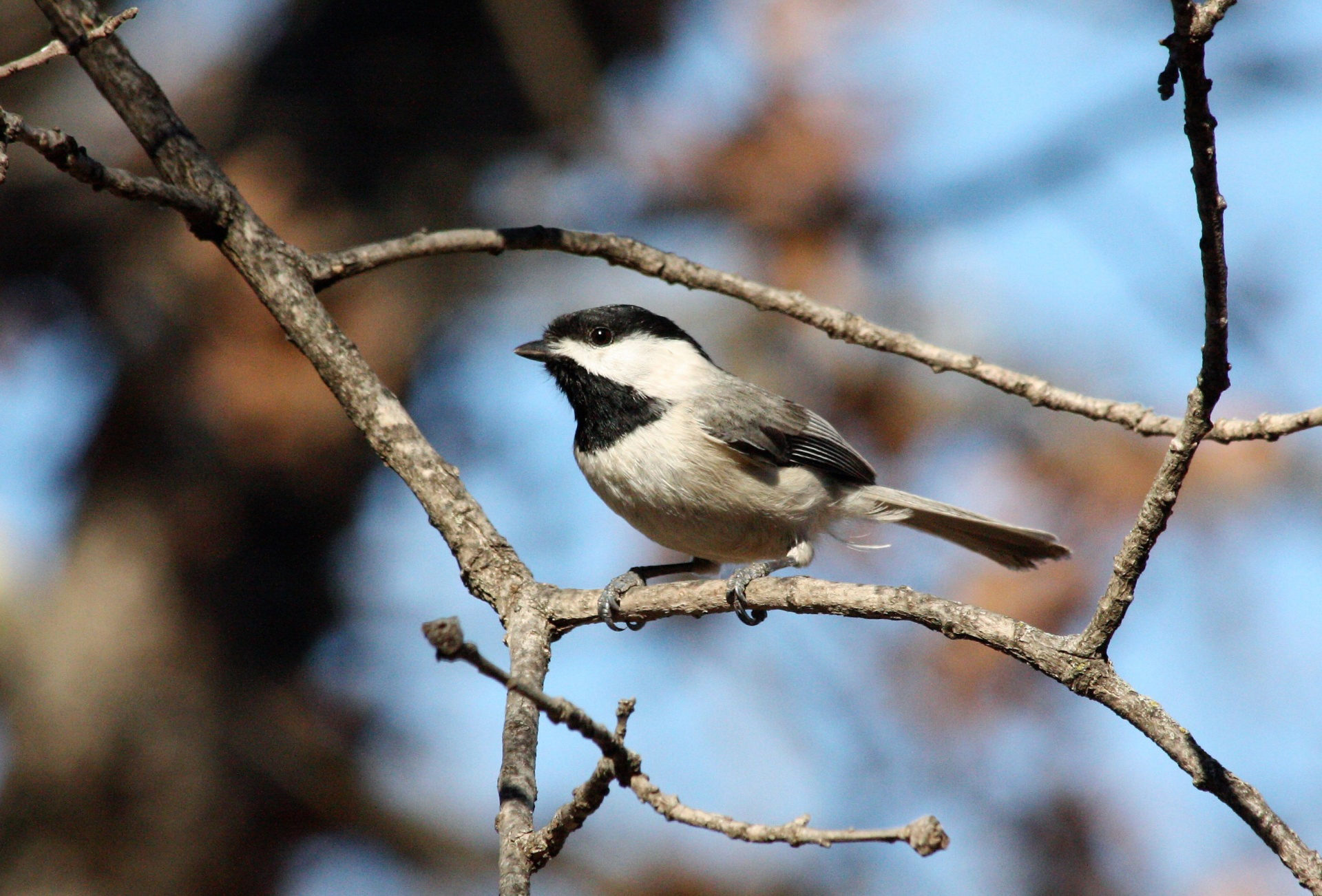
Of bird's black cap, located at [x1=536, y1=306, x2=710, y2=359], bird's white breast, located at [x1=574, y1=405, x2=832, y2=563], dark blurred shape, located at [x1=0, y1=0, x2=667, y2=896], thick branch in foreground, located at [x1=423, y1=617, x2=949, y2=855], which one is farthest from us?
dark blurred shape, located at [x1=0, y1=0, x2=667, y2=896]

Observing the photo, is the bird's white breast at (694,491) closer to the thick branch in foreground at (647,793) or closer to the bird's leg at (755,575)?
the bird's leg at (755,575)

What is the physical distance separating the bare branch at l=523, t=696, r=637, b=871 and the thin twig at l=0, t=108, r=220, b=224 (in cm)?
129

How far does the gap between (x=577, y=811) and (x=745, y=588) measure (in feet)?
2.52

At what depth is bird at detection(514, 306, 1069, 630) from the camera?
2.95 m

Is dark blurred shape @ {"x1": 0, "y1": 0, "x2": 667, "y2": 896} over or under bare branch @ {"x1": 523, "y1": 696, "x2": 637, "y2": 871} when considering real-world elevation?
over

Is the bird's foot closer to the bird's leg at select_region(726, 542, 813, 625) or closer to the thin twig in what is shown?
the bird's leg at select_region(726, 542, 813, 625)

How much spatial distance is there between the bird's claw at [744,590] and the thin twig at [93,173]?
1292mm

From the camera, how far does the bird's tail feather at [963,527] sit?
330 cm

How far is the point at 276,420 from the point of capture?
15.3ft

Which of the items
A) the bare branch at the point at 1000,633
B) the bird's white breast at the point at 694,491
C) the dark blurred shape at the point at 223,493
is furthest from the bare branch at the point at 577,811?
the dark blurred shape at the point at 223,493

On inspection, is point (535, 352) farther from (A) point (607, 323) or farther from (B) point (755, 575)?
(B) point (755, 575)

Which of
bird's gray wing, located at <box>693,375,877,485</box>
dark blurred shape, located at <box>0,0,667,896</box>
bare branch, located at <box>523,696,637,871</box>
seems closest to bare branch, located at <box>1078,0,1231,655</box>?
bare branch, located at <box>523,696,637,871</box>

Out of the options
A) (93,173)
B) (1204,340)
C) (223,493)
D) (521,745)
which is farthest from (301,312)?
(223,493)

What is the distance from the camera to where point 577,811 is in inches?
55.4
